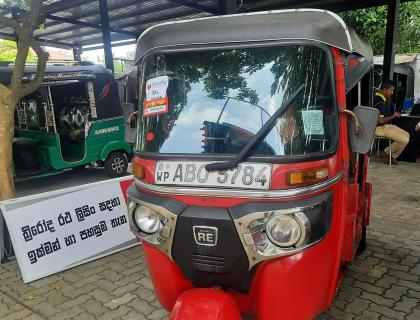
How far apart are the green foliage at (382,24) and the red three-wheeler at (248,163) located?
41.8 ft

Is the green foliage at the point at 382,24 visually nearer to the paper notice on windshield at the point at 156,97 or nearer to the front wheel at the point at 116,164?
the front wheel at the point at 116,164

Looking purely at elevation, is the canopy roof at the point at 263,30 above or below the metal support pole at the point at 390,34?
below

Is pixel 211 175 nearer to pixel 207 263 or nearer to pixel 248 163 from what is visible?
pixel 248 163

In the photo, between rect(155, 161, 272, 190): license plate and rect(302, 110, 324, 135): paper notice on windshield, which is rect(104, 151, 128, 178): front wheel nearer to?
rect(155, 161, 272, 190): license plate

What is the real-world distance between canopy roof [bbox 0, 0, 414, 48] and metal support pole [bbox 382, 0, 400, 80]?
1.37 feet

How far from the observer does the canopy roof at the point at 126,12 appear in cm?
1002

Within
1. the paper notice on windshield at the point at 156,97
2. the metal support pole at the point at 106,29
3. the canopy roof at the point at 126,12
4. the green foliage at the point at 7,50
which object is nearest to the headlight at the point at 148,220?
the paper notice on windshield at the point at 156,97

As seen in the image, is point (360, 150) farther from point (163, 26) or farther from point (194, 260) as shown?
point (163, 26)

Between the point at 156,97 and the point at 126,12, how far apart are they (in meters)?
11.2

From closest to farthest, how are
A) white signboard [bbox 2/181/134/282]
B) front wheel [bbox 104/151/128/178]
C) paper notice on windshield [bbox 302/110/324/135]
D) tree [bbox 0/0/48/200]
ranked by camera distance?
paper notice on windshield [bbox 302/110/324/135] < white signboard [bbox 2/181/134/282] < tree [bbox 0/0/48/200] < front wheel [bbox 104/151/128/178]

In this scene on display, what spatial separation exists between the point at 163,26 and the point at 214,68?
47 centimetres

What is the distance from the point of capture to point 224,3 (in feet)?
26.7

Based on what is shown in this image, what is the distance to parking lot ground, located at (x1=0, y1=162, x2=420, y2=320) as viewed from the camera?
318 centimetres

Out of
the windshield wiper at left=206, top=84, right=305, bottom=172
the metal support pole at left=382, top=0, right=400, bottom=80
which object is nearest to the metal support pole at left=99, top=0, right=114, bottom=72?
the metal support pole at left=382, top=0, right=400, bottom=80
